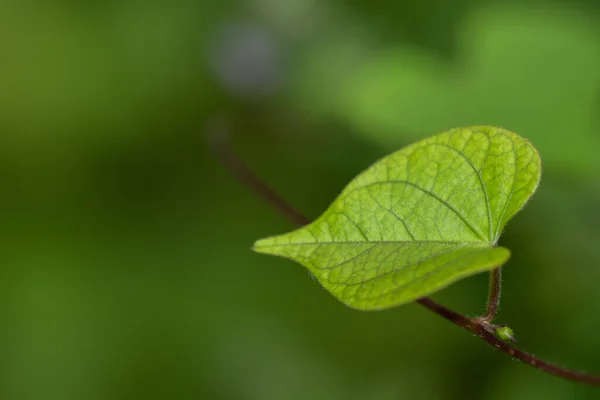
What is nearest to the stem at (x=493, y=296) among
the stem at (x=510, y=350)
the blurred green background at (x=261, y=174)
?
the stem at (x=510, y=350)

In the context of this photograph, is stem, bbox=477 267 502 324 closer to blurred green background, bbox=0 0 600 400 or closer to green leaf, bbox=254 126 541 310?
green leaf, bbox=254 126 541 310

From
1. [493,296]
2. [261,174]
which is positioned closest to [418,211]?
[493,296]

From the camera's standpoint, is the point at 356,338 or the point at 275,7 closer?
the point at 356,338

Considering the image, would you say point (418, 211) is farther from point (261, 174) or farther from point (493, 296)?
point (261, 174)

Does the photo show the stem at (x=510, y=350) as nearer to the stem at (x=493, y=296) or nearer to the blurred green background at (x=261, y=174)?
the stem at (x=493, y=296)

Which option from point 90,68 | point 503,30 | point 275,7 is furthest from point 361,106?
point 90,68

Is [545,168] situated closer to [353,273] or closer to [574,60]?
[574,60]

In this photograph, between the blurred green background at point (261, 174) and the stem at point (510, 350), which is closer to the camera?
the stem at point (510, 350)
